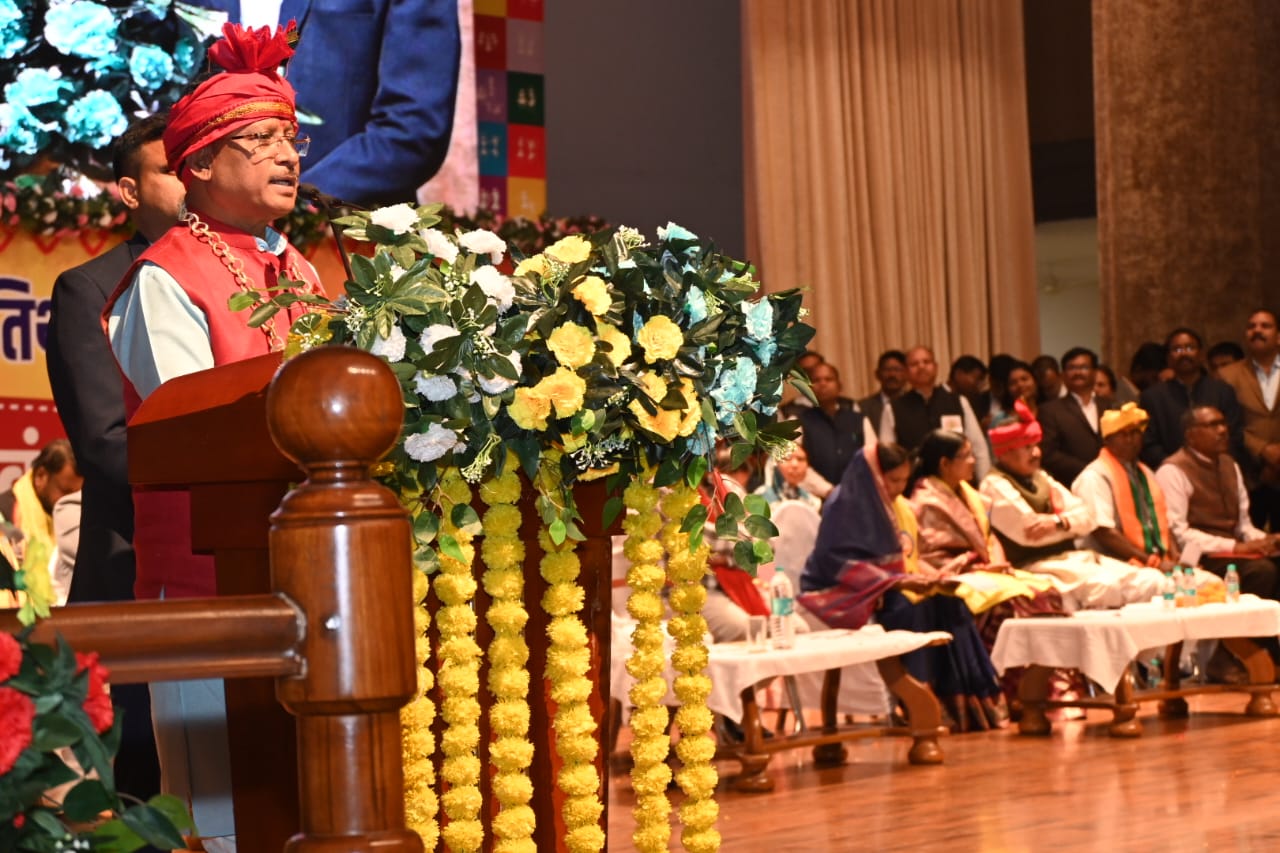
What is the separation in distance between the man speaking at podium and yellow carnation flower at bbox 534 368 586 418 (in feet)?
1.04

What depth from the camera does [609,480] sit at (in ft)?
6.73

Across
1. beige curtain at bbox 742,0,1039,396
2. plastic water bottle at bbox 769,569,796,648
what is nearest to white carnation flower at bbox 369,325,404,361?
plastic water bottle at bbox 769,569,796,648

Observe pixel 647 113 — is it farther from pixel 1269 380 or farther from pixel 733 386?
pixel 733 386

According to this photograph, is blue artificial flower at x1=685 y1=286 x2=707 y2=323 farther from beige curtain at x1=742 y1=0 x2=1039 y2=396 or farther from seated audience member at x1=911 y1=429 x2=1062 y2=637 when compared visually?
beige curtain at x1=742 y1=0 x2=1039 y2=396

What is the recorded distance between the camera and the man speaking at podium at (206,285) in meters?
2.01

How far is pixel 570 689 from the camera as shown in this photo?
1989 millimetres

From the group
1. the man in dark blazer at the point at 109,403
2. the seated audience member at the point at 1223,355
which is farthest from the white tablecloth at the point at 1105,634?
the man in dark blazer at the point at 109,403

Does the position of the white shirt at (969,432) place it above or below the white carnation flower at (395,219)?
below

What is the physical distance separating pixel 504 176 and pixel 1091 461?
10.3ft

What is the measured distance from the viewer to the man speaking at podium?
201 centimetres

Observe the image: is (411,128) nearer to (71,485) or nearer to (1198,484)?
(71,485)

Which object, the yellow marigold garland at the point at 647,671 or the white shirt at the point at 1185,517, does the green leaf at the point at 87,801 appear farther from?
the white shirt at the point at 1185,517

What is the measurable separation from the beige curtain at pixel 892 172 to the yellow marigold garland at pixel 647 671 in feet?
31.4

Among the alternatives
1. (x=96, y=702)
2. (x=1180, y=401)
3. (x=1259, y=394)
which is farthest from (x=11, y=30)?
(x=96, y=702)
